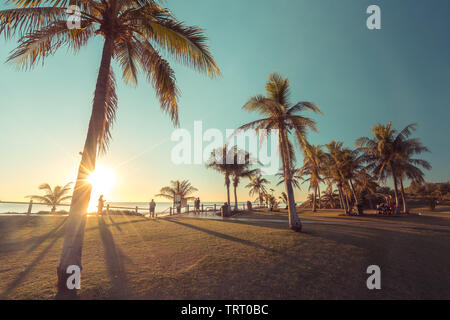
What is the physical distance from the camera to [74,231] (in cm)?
374

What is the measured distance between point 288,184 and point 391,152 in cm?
1995

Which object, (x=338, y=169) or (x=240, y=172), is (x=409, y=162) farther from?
(x=240, y=172)

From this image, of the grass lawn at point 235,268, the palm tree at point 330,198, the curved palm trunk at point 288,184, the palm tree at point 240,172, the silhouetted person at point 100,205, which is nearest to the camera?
the grass lawn at point 235,268

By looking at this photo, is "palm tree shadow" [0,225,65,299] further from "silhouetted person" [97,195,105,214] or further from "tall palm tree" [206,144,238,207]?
"tall palm tree" [206,144,238,207]

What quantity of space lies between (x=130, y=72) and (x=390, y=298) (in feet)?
32.0

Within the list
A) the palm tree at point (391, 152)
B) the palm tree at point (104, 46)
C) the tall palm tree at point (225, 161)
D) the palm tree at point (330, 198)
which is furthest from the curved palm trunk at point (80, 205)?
the palm tree at point (330, 198)

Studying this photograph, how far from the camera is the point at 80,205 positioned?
12.8 ft

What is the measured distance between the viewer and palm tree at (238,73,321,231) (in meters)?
9.55

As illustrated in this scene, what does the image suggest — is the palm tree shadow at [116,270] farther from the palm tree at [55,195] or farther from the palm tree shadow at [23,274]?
the palm tree at [55,195]

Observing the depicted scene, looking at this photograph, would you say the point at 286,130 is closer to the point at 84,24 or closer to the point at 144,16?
the point at 144,16

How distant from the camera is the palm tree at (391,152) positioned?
21125 millimetres

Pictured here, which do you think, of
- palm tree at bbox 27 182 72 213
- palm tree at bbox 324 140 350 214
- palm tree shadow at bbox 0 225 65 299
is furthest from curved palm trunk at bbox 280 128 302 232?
palm tree at bbox 27 182 72 213

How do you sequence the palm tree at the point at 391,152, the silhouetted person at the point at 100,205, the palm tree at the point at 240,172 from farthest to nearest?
1. the palm tree at the point at 240,172
2. the palm tree at the point at 391,152
3. the silhouetted person at the point at 100,205
